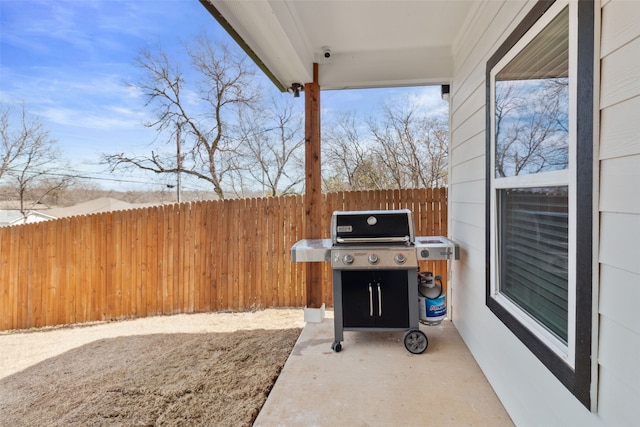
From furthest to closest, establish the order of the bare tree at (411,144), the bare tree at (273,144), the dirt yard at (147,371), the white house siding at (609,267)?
the bare tree at (273,144) < the bare tree at (411,144) < the dirt yard at (147,371) < the white house siding at (609,267)

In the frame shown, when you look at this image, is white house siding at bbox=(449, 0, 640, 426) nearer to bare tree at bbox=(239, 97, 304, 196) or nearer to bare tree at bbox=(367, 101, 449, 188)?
bare tree at bbox=(367, 101, 449, 188)

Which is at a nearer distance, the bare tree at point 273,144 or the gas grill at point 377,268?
the gas grill at point 377,268

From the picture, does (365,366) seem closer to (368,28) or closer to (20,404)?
(20,404)

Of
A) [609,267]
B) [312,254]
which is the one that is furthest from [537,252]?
[312,254]

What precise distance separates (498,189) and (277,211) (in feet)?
8.52

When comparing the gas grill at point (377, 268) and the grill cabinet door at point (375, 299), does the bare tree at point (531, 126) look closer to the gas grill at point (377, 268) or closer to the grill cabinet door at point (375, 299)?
the gas grill at point (377, 268)

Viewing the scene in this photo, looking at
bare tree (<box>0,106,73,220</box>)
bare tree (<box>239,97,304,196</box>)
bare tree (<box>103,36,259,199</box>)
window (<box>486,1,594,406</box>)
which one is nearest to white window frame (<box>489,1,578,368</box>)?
window (<box>486,1,594,406</box>)

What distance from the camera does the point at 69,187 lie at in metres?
4.18

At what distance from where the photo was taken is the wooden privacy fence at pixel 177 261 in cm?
382

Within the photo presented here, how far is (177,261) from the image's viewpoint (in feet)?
12.9

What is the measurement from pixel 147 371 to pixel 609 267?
2.86m

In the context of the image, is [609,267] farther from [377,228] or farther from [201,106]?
[201,106]

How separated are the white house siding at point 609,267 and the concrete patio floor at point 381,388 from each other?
0.18m

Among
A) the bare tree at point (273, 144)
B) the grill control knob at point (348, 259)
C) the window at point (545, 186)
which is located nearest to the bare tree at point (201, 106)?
the bare tree at point (273, 144)
